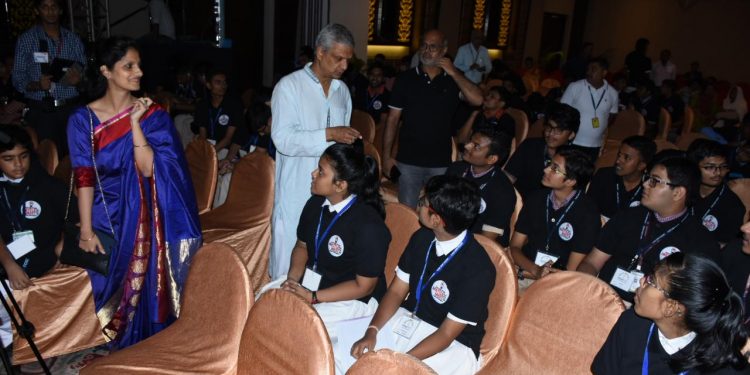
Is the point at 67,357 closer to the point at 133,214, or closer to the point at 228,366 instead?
the point at 133,214

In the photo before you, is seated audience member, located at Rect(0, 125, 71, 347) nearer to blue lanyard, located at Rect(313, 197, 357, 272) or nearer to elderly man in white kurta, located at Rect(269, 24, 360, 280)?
elderly man in white kurta, located at Rect(269, 24, 360, 280)

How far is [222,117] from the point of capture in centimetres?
494

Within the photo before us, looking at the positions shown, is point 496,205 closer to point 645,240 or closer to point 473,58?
point 645,240

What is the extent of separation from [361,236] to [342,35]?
0.95m

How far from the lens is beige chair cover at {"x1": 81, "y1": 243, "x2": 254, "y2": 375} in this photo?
1.94 metres

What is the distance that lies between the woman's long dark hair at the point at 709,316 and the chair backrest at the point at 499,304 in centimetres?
60

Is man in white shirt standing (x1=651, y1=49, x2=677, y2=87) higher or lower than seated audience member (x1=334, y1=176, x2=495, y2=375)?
higher

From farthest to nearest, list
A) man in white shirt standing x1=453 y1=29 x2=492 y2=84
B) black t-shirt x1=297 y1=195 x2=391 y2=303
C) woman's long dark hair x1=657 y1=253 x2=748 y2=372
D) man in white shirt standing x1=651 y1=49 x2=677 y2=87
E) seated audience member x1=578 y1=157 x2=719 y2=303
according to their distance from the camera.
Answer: man in white shirt standing x1=651 y1=49 x2=677 y2=87, man in white shirt standing x1=453 y1=29 x2=492 y2=84, seated audience member x1=578 y1=157 x2=719 y2=303, black t-shirt x1=297 y1=195 x2=391 y2=303, woman's long dark hair x1=657 y1=253 x2=748 y2=372

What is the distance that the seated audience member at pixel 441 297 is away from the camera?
77.4 inches

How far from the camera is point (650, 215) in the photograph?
258cm

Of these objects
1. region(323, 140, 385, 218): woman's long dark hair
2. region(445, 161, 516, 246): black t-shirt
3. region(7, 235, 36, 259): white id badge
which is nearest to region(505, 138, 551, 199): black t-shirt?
region(445, 161, 516, 246): black t-shirt

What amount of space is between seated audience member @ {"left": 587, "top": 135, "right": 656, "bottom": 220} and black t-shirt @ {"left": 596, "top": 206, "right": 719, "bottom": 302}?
0.69 metres

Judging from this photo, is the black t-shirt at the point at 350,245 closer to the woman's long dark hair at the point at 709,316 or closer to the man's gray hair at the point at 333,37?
the man's gray hair at the point at 333,37

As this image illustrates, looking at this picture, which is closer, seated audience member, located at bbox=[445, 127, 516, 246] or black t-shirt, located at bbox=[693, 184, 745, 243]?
seated audience member, located at bbox=[445, 127, 516, 246]
